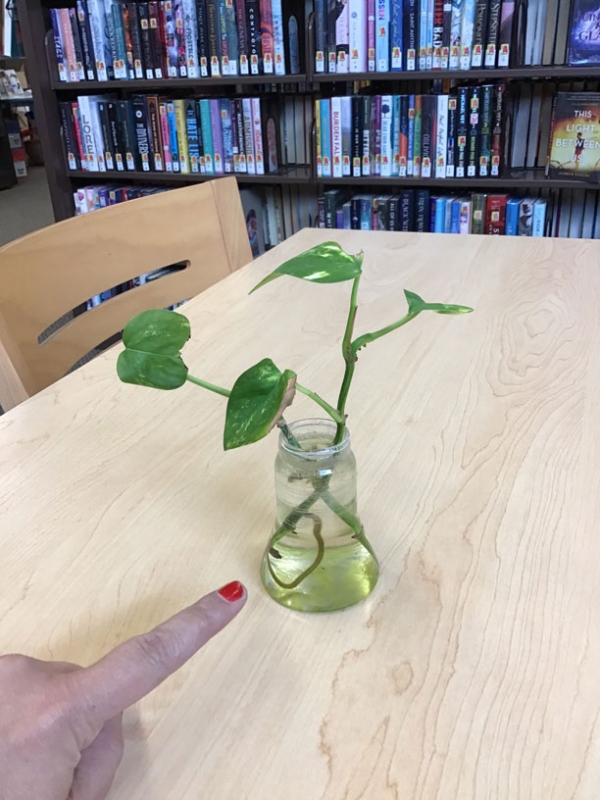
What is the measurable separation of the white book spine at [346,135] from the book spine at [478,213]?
0.41 meters

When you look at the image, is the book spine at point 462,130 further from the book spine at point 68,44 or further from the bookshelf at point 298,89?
the book spine at point 68,44

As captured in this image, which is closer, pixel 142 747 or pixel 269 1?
pixel 142 747

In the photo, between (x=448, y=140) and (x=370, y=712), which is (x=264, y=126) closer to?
(x=448, y=140)

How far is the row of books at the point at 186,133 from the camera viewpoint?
2.29 metres

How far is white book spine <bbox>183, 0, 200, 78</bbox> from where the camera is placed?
7.11 ft

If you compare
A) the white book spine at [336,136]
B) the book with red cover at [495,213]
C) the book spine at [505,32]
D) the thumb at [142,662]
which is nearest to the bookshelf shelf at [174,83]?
the white book spine at [336,136]

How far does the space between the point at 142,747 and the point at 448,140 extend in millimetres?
2036

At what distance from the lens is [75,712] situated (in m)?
0.34

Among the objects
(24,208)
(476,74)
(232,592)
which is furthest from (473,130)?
(24,208)

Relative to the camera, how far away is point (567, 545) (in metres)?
0.51

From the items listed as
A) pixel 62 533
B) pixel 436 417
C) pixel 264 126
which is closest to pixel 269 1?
pixel 264 126

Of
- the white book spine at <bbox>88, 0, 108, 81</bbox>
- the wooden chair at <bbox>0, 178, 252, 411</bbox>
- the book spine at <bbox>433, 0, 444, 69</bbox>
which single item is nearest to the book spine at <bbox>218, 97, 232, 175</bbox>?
the white book spine at <bbox>88, 0, 108, 81</bbox>

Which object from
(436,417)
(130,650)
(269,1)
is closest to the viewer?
(130,650)

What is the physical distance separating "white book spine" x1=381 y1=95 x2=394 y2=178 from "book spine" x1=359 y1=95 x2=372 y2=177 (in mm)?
41
